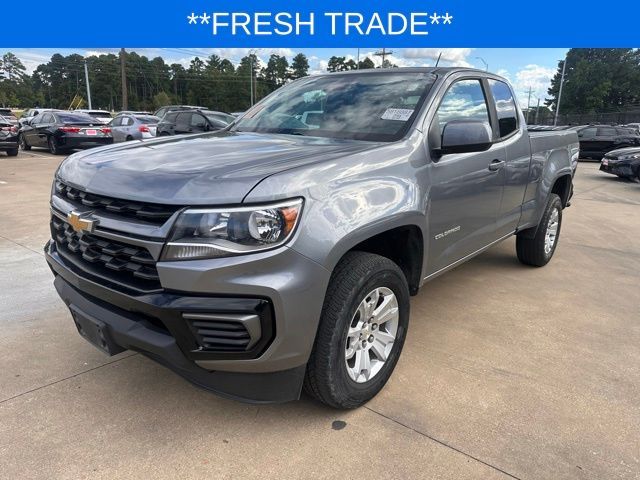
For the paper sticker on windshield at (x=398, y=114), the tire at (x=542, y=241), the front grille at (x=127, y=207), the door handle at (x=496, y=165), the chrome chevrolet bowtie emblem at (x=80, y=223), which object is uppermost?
the paper sticker on windshield at (x=398, y=114)

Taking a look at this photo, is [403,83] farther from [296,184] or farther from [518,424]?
[518,424]

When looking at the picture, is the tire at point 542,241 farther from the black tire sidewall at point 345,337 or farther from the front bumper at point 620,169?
the front bumper at point 620,169

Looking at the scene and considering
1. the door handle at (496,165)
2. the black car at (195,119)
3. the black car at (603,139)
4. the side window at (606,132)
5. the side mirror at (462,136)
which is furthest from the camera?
the side window at (606,132)

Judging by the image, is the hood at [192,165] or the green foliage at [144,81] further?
the green foliage at [144,81]

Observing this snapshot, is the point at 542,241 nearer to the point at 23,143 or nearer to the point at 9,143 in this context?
the point at 9,143

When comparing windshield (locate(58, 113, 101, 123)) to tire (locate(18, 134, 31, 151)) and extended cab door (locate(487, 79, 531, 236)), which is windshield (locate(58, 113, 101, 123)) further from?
extended cab door (locate(487, 79, 531, 236))

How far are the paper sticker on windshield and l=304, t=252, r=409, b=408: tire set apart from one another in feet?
3.17

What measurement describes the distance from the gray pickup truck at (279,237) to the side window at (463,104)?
3 cm

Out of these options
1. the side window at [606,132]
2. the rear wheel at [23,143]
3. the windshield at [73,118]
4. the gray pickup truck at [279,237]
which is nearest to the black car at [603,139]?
the side window at [606,132]

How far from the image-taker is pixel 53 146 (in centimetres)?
1670

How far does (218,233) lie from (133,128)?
17.6 m

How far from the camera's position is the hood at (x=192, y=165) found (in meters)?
2.07

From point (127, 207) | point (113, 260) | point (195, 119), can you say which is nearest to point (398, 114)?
point (127, 207)

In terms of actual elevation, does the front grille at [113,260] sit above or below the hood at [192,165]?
below
